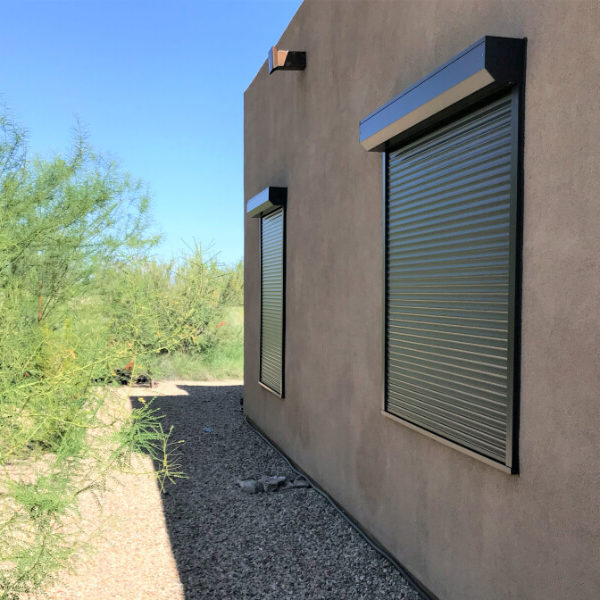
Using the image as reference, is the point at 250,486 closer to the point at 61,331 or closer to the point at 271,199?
the point at 61,331

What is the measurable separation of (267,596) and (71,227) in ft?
14.1

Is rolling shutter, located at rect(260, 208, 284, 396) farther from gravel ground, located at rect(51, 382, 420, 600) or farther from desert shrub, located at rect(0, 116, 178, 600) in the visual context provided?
desert shrub, located at rect(0, 116, 178, 600)

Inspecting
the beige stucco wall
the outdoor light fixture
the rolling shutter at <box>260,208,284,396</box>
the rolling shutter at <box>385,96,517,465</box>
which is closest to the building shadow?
the beige stucco wall

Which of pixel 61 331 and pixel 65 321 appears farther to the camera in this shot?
pixel 61 331

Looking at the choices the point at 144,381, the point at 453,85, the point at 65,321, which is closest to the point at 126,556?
the point at 65,321

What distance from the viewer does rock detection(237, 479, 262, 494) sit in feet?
18.3

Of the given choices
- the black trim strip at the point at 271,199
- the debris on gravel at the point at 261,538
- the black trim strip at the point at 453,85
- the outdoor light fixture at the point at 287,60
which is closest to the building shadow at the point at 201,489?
the debris on gravel at the point at 261,538

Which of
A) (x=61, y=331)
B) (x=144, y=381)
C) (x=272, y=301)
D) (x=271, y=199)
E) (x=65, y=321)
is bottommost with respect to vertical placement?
(x=144, y=381)

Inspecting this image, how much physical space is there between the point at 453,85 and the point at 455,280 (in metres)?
0.99

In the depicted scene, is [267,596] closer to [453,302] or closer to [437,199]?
[453,302]

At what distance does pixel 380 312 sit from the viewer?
4.21 m

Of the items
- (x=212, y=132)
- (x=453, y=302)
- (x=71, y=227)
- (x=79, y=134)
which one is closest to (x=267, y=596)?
(x=453, y=302)

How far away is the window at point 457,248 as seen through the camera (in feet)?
8.98

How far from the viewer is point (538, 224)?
8.49 feet
